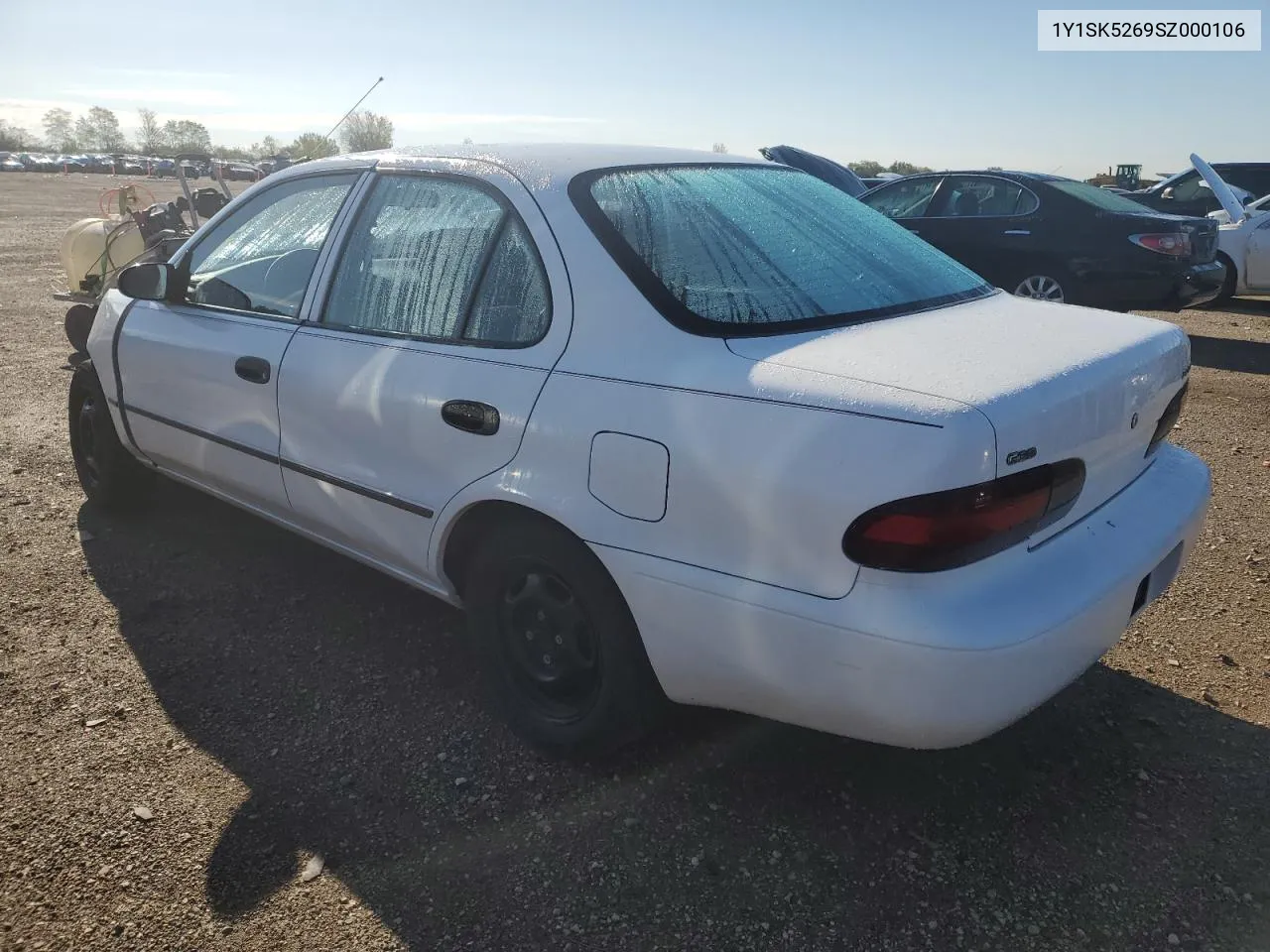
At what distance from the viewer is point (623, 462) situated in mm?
2150

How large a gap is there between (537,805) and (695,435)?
3.63 ft

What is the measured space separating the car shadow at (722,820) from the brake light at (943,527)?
0.84 m

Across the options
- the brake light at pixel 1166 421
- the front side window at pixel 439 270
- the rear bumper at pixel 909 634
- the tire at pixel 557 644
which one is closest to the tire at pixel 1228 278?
the brake light at pixel 1166 421

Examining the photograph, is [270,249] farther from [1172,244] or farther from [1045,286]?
[1172,244]

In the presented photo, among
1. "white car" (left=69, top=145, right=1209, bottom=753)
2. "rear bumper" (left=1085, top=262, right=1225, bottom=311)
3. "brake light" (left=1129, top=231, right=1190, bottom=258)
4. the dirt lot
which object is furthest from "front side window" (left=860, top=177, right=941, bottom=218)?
"white car" (left=69, top=145, right=1209, bottom=753)

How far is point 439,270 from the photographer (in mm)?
A: 2725

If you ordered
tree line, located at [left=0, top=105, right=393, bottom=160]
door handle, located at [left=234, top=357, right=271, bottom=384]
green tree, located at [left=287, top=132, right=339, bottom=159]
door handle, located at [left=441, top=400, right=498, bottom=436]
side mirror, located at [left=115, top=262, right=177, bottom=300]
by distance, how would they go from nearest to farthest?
door handle, located at [left=441, top=400, right=498, bottom=436], door handle, located at [left=234, top=357, right=271, bottom=384], side mirror, located at [left=115, top=262, right=177, bottom=300], green tree, located at [left=287, top=132, right=339, bottom=159], tree line, located at [left=0, top=105, right=393, bottom=160]

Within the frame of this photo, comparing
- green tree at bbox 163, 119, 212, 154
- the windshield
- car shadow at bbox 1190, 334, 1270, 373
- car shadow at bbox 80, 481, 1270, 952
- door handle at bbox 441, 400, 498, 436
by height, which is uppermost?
green tree at bbox 163, 119, 212, 154

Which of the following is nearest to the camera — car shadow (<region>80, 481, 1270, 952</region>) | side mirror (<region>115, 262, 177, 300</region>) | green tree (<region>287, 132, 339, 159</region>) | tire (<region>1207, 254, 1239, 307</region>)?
car shadow (<region>80, 481, 1270, 952</region>)

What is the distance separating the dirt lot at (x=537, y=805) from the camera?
82.7 inches

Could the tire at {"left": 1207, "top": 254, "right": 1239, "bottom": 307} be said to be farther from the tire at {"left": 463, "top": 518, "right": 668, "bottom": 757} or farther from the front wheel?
the tire at {"left": 463, "top": 518, "right": 668, "bottom": 757}

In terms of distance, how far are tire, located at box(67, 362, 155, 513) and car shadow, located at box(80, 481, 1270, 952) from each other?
52.7 inches

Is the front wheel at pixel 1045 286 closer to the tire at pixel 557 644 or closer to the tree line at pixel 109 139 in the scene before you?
the tire at pixel 557 644

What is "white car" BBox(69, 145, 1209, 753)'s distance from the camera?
6.13 feet
